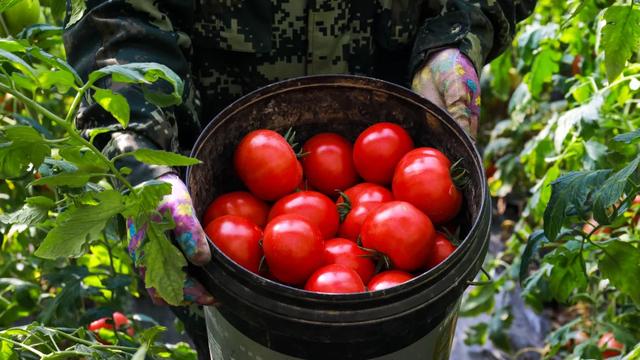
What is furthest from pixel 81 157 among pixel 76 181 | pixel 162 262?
pixel 162 262

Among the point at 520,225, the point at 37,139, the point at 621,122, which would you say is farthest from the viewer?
the point at 520,225

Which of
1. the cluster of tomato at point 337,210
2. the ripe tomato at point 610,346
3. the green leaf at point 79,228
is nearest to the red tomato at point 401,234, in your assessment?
the cluster of tomato at point 337,210

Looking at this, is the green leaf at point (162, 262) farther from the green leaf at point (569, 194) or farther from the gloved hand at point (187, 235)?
the green leaf at point (569, 194)

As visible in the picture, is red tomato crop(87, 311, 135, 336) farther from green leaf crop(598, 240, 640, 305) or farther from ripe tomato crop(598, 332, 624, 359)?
ripe tomato crop(598, 332, 624, 359)

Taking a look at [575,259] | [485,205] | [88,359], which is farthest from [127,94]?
[575,259]

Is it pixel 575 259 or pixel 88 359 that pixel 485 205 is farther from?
pixel 88 359

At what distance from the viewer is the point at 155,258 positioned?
131 cm

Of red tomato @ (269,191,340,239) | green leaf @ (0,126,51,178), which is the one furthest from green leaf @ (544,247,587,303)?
green leaf @ (0,126,51,178)

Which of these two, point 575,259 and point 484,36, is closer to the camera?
point 575,259

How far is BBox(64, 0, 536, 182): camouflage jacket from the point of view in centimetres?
173

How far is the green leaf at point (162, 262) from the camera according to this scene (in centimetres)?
130

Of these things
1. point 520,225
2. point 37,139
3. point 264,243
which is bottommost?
point 520,225

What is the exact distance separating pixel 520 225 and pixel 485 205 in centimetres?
171

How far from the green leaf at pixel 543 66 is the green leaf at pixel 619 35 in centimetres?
95
